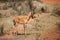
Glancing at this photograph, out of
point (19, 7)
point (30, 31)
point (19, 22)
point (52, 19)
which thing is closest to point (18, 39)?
point (30, 31)

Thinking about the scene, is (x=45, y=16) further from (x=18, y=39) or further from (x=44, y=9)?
(x=18, y=39)

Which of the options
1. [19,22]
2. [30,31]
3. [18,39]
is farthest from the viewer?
[19,22]

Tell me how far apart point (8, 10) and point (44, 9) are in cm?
65

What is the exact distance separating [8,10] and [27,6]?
36 centimetres

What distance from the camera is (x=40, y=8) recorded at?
271 cm

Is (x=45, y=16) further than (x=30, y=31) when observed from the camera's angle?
Yes

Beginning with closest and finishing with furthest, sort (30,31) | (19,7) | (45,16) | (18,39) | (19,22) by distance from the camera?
(18,39) → (30,31) → (19,22) → (45,16) → (19,7)

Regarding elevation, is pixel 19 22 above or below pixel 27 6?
below

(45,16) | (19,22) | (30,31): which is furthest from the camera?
(45,16)

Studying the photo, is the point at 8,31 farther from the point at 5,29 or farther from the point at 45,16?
the point at 45,16

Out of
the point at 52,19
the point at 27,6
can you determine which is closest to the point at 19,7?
the point at 27,6

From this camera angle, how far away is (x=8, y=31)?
6.86 feet

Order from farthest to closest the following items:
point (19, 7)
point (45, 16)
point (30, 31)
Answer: point (19, 7)
point (45, 16)
point (30, 31)

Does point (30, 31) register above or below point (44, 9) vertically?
below
